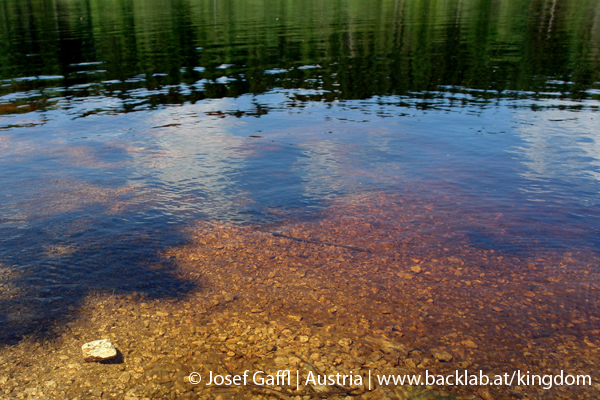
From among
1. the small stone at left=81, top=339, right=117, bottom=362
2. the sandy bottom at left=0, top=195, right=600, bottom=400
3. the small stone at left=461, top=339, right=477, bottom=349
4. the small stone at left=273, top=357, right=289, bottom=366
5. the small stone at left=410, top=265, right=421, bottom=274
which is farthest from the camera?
the small stone at left=410, top=265, right=421, bottom=274

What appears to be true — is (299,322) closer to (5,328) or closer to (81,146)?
(5,328)

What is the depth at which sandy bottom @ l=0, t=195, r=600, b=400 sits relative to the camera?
17.0 feet

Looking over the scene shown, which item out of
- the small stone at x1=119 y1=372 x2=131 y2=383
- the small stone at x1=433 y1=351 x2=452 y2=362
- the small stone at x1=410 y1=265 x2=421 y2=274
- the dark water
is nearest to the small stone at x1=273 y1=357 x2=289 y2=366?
the small stone at x1=119 y1=372 x2=131 y2=383

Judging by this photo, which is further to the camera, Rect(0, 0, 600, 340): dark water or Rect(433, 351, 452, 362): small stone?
Rect(0, 0, 600, 340): dark water

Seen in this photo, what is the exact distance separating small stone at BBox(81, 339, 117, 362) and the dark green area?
15729mm

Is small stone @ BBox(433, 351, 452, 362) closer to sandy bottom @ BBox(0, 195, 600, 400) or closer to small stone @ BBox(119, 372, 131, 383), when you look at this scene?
sandy bottom @ BBox(0, 195, 600, 400)

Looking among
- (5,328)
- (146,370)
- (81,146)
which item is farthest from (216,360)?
(81,146)

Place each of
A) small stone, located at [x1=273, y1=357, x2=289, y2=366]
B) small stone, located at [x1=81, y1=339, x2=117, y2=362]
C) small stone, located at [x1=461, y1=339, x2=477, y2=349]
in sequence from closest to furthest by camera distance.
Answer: small stone, located at [x1=81, y1=339, x2=117, y2=362]
small stone, located at [x1=273, y1=357, x2=289, y2=366]
small stone, located at [x1=461, y1=339, x2=477, y2=349]

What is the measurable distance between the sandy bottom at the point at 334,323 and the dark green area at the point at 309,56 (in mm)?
14243

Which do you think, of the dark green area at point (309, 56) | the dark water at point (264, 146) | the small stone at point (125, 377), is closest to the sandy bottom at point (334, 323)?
the small stone at point (125, 377)

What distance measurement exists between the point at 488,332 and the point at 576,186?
6.29 metres

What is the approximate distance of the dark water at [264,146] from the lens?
8312 mm

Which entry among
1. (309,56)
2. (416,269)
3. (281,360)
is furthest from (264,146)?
(309,56)

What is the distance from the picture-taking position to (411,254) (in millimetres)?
7887
